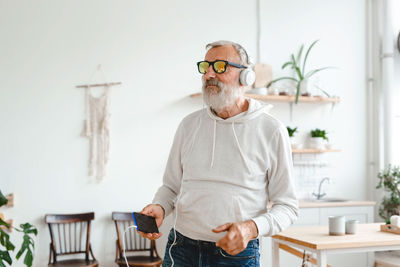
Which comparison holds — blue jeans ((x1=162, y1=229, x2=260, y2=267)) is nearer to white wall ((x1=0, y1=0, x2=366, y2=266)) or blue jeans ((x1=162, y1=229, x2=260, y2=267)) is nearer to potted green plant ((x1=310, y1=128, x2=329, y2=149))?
white wall ((x1=0, y1=0, x2=366, y2=266))

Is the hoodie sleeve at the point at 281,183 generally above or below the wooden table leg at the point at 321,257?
above

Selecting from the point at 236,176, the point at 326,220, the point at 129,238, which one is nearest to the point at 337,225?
the point at 236,176

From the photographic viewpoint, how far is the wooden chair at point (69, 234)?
431 centimetres

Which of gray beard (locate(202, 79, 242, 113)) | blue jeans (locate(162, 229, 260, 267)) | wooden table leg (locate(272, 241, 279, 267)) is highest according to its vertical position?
gray beard (locate(202, 79, 242, 113))

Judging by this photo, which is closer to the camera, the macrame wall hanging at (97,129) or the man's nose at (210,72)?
the man's nose at (210,72)

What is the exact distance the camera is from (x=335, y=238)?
2.78m

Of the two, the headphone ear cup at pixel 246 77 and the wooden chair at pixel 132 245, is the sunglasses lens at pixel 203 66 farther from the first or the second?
the wooden chair at pixel 132 245

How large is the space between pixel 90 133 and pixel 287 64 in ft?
7.49

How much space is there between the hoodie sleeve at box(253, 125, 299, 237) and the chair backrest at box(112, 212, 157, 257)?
9.36 ft

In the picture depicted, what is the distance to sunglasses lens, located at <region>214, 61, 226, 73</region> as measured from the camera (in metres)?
1.87

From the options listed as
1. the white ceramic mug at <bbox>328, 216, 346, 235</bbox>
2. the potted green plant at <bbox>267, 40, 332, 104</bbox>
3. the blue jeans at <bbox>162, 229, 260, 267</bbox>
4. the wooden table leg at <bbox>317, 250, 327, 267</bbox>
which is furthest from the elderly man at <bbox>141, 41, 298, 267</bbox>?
the potted green plant at <bbox>267, 40, 332, 104</bbox>

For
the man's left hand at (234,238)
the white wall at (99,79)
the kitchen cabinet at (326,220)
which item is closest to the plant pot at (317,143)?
the white wall at (99,79)

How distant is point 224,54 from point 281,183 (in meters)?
0.56

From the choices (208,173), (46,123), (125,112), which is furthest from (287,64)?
(208,173)
